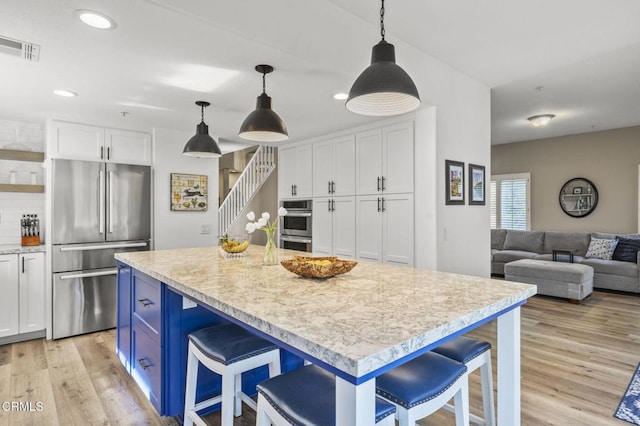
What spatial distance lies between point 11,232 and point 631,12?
5820 millimetres

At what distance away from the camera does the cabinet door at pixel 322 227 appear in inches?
183

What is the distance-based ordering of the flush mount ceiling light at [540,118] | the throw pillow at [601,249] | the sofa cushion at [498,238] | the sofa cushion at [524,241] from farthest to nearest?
the sofa cushion at [498,238], the sofa cushion at [524,241], the throw pillow at [601,249], the flush mount ceiling light at [540,118]

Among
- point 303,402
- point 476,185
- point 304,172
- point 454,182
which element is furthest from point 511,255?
point 303,402

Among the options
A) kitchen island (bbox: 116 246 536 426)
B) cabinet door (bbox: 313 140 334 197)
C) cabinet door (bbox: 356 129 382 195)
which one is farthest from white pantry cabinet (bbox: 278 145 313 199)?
kitchen island (bbox: 116 246 536 426)

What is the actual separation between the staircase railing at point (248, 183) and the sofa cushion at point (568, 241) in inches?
201

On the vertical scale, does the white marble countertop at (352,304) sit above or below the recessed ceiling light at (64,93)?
below

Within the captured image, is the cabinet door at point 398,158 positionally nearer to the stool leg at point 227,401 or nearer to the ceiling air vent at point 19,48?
the stool leg at point 227,401

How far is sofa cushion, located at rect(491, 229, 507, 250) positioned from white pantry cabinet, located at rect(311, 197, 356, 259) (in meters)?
3.86

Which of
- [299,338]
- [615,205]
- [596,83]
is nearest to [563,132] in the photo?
[615,205]

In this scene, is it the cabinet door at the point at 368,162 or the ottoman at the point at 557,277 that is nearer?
the cabinet door at the point at 368,162

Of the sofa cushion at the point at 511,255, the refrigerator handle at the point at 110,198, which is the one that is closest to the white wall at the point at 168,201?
the refrigerator handle at the point at 110,198

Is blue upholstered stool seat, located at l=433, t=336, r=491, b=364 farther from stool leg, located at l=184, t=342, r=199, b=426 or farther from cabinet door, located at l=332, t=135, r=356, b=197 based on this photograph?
cabinet door, located at l=332, t=135, r=356, b=197

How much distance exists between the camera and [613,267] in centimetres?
520

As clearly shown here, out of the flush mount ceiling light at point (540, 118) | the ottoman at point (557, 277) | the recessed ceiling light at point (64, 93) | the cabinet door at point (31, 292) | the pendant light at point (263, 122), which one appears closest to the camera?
the pendant light at point (263, 122)
